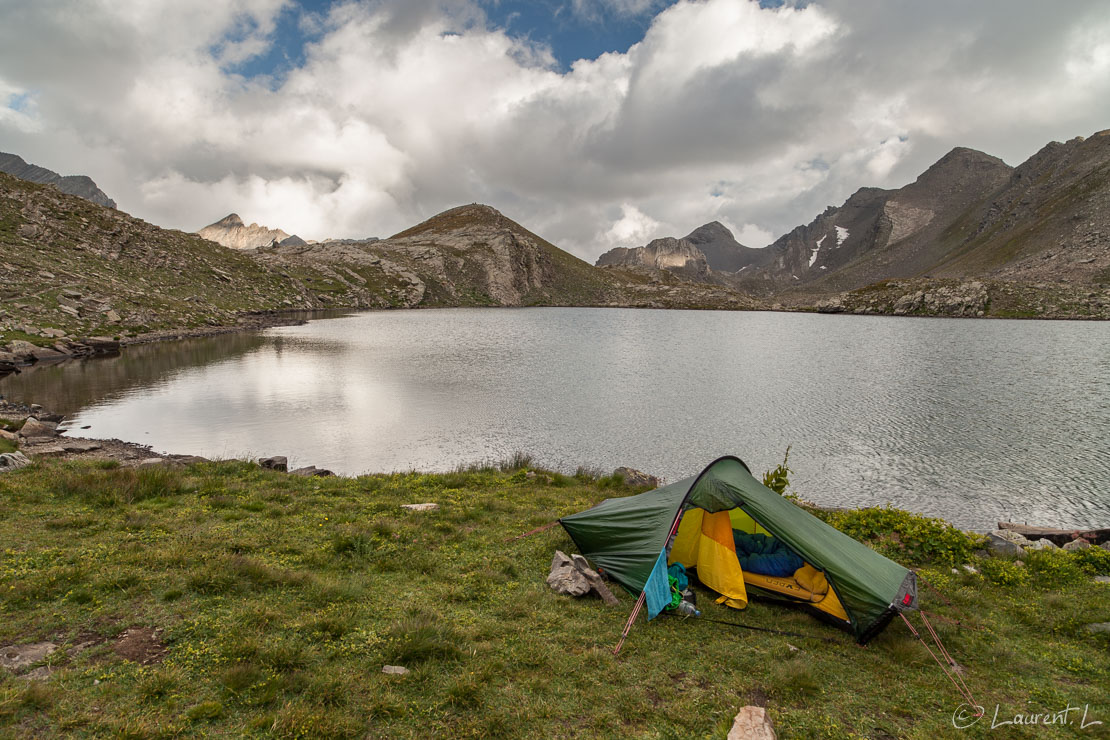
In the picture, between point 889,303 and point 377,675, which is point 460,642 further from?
point 889,303

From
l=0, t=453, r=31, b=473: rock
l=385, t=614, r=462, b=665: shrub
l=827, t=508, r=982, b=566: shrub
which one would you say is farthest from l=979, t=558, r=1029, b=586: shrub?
l=0, t=453, r=31, b=473: rock

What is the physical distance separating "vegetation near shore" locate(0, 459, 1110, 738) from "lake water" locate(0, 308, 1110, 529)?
9.78 metres

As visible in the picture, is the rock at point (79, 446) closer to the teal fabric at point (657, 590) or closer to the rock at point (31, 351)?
the teal fabric at point (657, 590)

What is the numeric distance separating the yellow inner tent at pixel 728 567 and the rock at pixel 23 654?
11393 millimetres

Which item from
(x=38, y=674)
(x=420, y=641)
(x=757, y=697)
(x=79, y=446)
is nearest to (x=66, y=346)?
(x=79, y=446)

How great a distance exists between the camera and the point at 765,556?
11.5m

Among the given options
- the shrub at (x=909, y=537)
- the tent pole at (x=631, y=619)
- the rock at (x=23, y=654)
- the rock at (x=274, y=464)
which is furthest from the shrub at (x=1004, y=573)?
the rock at (x=274, y=464)

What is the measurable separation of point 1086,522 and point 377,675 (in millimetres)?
25148

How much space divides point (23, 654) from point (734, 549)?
12370mm

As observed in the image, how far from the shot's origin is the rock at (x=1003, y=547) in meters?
13.4

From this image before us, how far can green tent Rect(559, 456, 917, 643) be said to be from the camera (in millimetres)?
9758

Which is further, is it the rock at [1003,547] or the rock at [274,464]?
the rock at [274,464]

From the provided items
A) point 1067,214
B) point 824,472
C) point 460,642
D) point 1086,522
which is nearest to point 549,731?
point 460,642

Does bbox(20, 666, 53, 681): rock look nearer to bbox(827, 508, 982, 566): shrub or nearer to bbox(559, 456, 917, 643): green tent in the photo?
bbox(559, 456, 917, 643): green tent
